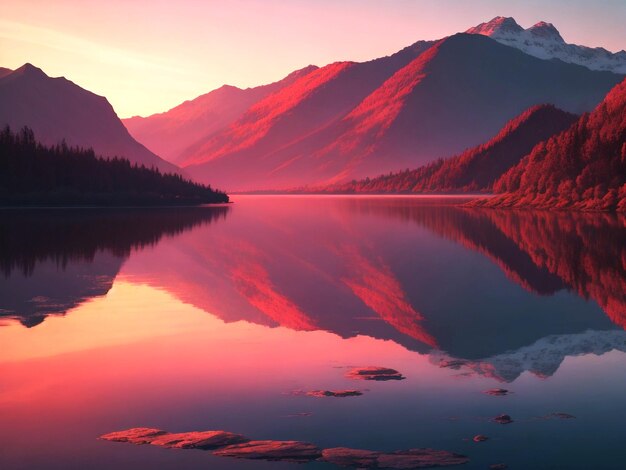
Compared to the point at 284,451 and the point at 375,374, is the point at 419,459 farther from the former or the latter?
the point at 375,374

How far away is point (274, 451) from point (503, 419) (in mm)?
5273

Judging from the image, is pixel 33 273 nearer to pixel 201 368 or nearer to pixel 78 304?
pixel 78 304

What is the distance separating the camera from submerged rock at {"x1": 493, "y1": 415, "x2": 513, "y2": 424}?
17.0 m

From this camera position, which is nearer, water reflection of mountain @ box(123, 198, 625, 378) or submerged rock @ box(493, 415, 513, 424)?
submerged rock @ box(493, 415, 513, 424)

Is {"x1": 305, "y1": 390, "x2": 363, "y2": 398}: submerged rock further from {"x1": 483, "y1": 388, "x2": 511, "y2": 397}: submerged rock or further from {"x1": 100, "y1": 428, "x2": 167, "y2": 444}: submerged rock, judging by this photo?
{"x1": 100, "y1": 428, "x2": 167, "y2": 444}: submerged rock

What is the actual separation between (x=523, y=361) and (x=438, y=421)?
658 centimetres

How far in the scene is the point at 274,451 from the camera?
15328mm

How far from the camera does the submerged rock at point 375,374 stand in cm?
2075

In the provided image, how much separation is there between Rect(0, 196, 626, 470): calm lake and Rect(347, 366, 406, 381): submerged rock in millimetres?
309

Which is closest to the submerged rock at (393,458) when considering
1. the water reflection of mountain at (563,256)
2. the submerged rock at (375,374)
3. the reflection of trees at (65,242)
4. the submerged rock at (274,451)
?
the submerged rock at (274,451)

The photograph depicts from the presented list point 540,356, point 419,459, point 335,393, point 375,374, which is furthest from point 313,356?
point 419,459

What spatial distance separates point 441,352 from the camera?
24.2 metres

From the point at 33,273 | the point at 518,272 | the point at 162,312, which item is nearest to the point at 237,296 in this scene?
the point at 162,312

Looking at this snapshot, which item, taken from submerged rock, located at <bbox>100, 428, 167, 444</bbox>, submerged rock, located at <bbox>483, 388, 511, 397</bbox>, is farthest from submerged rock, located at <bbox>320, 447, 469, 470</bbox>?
submerged rock, located at <bbox>483, 388, 511, 397</bbox>
